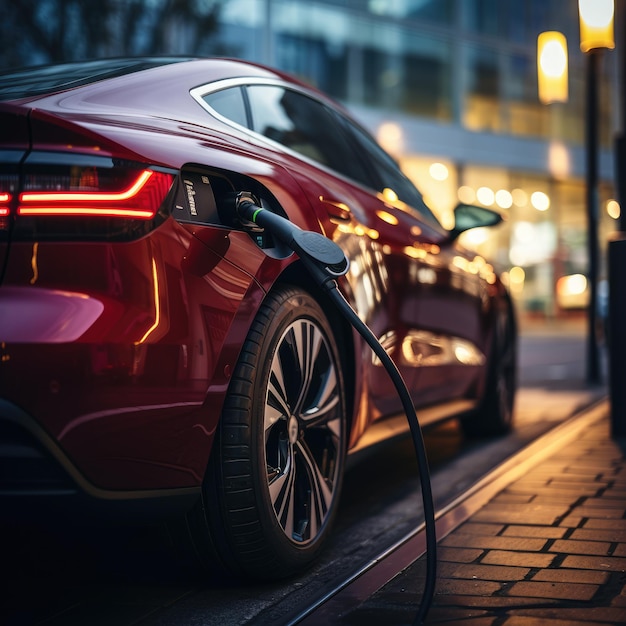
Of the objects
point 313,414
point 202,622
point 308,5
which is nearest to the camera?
point 202,622

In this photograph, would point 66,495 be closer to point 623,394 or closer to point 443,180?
point 623,394

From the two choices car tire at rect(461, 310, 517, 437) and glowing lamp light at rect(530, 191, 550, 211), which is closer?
car tire at rect(461, 310, 517, 437)

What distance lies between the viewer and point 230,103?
340 centimetres

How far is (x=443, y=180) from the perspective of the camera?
27016 millimetres

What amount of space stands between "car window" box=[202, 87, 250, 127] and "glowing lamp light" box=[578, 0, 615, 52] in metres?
4.49

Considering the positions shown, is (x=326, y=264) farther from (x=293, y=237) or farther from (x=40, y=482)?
(x=40, y=482)

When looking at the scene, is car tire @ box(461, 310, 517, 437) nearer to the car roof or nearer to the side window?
the side window

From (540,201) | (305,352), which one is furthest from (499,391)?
(540,201)

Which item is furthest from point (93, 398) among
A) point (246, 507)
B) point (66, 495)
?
point (246, 507)

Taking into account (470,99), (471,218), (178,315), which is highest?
(470,99)

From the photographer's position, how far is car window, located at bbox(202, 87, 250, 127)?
327 cm

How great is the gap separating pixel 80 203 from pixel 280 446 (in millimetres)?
933

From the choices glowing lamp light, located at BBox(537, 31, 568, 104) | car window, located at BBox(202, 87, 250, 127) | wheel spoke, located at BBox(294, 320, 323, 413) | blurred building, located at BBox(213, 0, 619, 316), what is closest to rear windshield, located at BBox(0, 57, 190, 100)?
car window, located at BBox(202, 87, 250, 127)

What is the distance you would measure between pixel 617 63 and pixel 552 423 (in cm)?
2791
